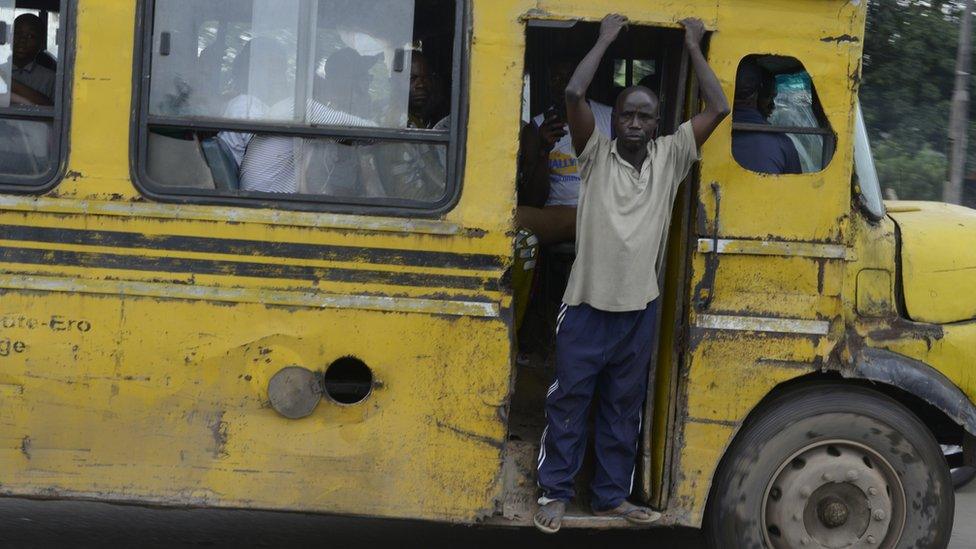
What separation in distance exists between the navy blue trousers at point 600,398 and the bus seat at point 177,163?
1.40m

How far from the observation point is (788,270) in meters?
4.12

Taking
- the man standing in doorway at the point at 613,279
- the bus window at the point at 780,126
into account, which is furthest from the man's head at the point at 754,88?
the man standing in doorway at the point at 613,279

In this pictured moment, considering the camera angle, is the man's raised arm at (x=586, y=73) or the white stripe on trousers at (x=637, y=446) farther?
the white stripe on trousers at (x=637, y=446)

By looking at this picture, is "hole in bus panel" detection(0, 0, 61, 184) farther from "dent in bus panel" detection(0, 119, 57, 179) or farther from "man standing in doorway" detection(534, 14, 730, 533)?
"man standing in doorway" detection(534, 14, 730, 533)

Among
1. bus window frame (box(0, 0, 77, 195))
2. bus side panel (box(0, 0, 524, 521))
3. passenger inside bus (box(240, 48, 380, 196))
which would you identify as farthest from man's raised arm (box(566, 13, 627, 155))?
bus window frame (box(0, 0, 77, 195))

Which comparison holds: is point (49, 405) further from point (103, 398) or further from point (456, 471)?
point (456, 471)

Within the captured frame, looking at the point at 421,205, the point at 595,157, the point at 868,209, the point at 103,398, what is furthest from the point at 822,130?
the point at 103,398

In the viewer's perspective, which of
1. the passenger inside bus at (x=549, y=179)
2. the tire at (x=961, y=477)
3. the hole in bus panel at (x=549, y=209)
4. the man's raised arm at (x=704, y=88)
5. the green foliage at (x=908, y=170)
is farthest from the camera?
the green foliage at (x=908, y=170)

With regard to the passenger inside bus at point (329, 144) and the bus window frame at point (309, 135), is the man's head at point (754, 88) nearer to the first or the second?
the bus window frame at point (309, 135)

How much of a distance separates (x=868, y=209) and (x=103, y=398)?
2900 mm

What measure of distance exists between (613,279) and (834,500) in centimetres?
121

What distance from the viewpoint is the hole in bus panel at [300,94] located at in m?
4.08

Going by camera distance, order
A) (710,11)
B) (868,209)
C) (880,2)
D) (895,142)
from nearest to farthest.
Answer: (710,11), (868,209), (880,2), (895,142)

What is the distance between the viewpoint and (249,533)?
5.24 meters
